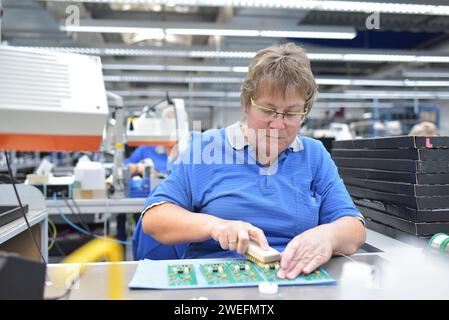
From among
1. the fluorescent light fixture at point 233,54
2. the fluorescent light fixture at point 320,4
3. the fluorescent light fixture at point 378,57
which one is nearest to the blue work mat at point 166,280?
the fluorescent light fixture at point 320,4

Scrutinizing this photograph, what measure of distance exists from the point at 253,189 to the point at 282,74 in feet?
1.10

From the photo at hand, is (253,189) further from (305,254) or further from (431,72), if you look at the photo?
(431,72)

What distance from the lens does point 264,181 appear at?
47.4 inches

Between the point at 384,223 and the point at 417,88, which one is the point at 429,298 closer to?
the point at 384,223

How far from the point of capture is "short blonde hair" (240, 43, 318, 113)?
3.77 feet

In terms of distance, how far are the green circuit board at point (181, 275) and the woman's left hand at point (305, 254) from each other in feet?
0.61

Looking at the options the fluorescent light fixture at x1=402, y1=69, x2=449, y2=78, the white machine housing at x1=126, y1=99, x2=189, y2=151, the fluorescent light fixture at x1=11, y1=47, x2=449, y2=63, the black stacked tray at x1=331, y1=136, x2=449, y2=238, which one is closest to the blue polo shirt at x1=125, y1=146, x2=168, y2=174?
the white machine housing at x1=126, y1=99, x2=189, y2=151

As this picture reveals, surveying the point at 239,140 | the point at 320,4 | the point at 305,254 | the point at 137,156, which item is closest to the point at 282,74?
the point at 239,140

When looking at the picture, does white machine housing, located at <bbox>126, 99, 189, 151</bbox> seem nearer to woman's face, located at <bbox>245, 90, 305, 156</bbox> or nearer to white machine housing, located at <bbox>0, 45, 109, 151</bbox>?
woman's face, located at <bbox>245, 90, 305, 156</bbox>

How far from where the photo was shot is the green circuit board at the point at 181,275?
830 millimetres

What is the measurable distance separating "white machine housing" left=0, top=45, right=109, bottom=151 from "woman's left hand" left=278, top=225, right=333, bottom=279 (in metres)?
0.47

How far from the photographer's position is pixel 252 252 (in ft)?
3.10

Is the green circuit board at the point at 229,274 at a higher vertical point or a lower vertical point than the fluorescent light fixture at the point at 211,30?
lower

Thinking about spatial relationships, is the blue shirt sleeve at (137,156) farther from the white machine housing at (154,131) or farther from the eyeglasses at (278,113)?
the eyeglasses at (278,113)
